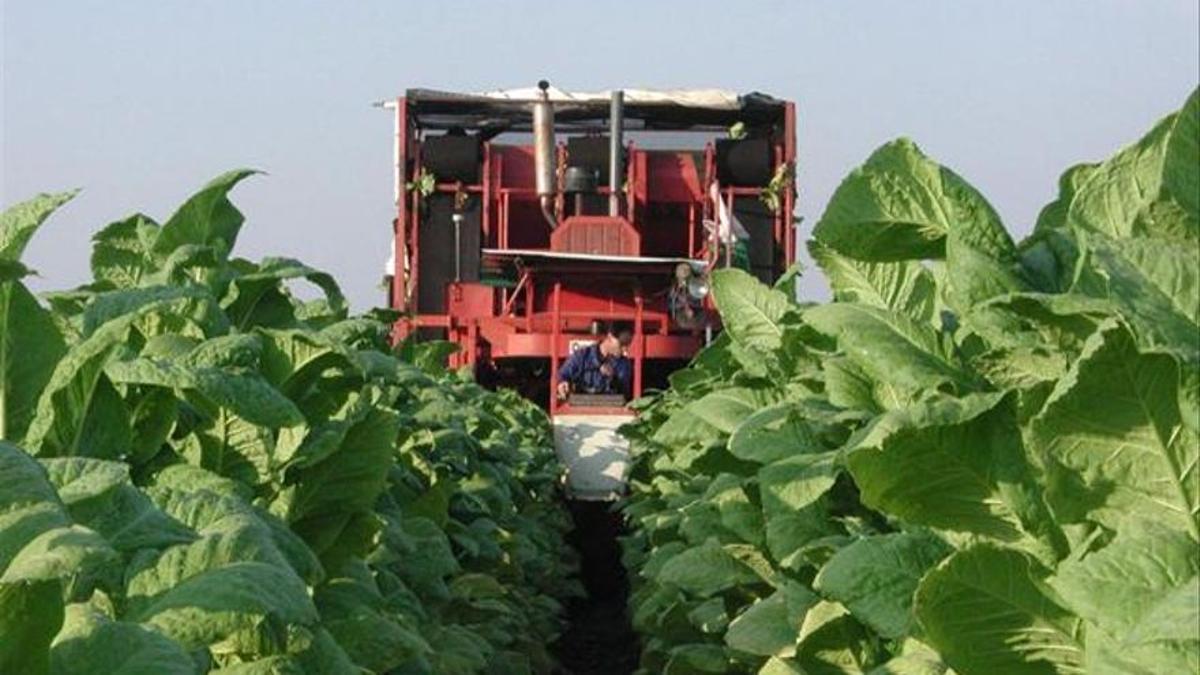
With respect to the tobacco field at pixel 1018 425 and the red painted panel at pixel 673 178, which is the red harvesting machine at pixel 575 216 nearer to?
the red painted panel at pixel 673 178

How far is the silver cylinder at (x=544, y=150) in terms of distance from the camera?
48.3 feet

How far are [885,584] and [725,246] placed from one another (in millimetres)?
10711

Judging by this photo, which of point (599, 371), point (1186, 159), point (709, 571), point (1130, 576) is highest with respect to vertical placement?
point (1186, 159)

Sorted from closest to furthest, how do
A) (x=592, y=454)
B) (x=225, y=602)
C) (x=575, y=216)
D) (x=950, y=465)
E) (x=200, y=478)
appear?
(x=225, y=602)
(x=950, y=465)
(x=200, y=478)
(x=592, y=454)
(x=575, y=216)

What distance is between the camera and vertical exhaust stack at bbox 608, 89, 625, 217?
47.8ft

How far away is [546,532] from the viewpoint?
445 inches

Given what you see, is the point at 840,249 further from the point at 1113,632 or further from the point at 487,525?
the point at 487,525

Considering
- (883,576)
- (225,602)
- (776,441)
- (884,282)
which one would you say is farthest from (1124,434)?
(776,441)

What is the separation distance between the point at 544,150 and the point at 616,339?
170 centimetres

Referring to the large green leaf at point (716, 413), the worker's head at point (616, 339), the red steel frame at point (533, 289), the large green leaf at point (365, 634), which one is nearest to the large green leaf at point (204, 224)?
the large green leaf at point (365, 634)

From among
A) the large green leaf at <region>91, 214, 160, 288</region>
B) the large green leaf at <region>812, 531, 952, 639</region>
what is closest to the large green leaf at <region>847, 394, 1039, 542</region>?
the large green leaf at <region>812, 531, 952, 639</region>

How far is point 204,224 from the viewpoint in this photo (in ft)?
17.3

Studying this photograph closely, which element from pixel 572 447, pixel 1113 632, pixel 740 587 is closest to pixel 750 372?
pixel 740 587

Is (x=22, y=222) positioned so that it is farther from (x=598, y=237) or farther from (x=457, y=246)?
(x=457, y=246)
